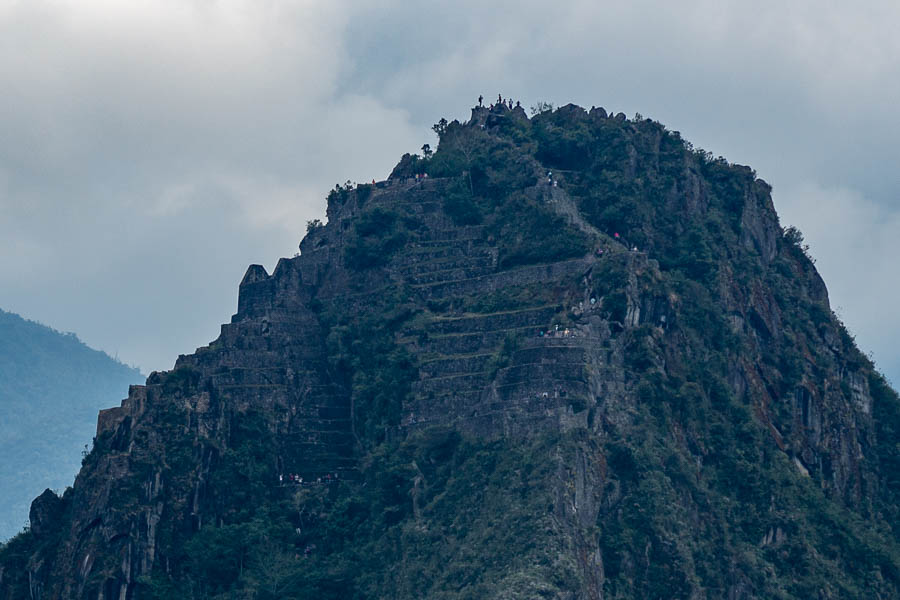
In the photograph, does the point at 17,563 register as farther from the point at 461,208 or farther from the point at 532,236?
the point at 532,236

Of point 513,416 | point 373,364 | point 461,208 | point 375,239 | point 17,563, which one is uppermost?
point 461,208

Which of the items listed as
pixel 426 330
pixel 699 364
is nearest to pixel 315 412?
pixel 426 330

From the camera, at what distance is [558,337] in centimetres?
8400

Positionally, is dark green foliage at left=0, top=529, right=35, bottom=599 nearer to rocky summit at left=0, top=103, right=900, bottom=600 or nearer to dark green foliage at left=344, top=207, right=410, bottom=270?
rocky summit at left=0, top=103, right=900, bottom=600

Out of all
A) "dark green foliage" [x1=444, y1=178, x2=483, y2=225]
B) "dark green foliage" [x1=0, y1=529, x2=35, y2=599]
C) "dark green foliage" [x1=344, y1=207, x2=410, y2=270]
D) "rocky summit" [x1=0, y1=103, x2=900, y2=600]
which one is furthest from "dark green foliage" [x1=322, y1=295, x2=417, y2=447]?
"dark green foliage" [x1=0, y1=529, x2=35, y2=599]

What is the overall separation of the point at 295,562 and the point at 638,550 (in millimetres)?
16710

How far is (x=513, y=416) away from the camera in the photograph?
81125mm

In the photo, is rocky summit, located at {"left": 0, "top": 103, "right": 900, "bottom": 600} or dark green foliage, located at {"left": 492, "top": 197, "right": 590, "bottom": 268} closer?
rocky summit, located at {"left": 0, "top": 103, "right": 900, "bottom": 600}

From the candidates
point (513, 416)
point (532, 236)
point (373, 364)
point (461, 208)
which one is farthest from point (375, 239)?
point (513, 416)

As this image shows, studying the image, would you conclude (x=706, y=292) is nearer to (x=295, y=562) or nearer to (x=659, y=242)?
(x=659, y=242)

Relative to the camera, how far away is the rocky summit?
79.8m

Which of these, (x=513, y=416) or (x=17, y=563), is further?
(x=17, y=563)

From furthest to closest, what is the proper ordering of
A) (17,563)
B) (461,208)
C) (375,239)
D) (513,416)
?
(375,239) < (461,208) < (17,563) < (513,416)

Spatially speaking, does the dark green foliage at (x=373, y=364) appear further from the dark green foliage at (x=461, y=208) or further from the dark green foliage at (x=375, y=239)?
the dark green foliage at (x=461, y=208)
